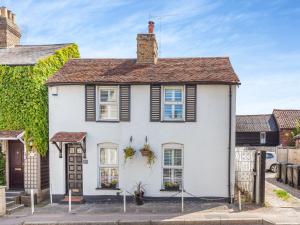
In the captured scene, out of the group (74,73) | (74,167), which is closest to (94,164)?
(74,167)

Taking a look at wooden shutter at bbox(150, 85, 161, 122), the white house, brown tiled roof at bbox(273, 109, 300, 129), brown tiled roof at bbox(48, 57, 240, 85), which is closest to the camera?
the white house

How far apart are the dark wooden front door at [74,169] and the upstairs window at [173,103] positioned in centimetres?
447

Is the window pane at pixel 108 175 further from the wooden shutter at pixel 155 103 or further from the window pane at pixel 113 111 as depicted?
the wooden shutter at pixel 155 103

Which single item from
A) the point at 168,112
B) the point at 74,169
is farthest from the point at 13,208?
the point at 168,112

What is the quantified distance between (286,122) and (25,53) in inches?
1252

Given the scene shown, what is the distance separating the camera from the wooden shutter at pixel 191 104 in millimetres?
14453

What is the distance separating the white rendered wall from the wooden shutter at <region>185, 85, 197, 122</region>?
164 mm

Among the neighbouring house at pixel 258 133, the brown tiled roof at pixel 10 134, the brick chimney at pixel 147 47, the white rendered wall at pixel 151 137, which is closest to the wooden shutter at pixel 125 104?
the white rendered wall at pixel 151 137

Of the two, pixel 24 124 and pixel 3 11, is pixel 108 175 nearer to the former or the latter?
pixel 24 124

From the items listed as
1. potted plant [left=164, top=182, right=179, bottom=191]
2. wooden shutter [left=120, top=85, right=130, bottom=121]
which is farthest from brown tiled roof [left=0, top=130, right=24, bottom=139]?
potted plant [left=164, top=182, right=179, bottom=191]

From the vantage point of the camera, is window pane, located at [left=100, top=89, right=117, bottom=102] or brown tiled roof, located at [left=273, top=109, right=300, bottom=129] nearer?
window pane, located at [left=100, top=89, right=117, bottom=102]

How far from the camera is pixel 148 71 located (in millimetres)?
15398

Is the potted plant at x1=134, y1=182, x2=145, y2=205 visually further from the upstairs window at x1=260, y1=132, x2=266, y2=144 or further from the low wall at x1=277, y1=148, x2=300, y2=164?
the upstairs window at x1=260, y1=132, x2=266, y2=144

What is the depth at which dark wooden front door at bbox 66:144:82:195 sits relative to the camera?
15250mm
